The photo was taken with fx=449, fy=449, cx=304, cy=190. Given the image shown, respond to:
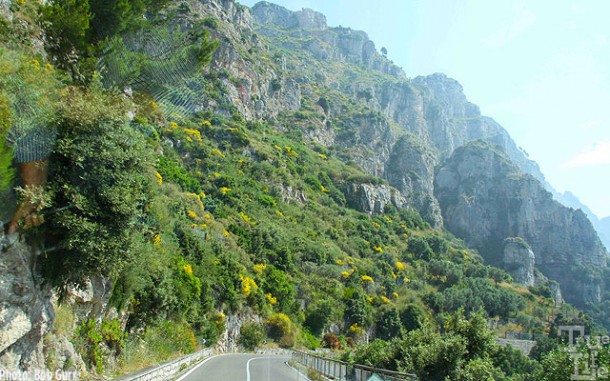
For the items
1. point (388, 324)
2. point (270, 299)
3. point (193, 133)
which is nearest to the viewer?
point (270, 299)

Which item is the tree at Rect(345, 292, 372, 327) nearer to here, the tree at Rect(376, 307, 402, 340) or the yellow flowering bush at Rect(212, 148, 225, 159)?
the tree at Rect(376, 307, 402, 340)

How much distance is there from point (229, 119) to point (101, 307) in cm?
8297

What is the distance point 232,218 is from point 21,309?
52.4 m

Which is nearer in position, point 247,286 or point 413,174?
point 247,286

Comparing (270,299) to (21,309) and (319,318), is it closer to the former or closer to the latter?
(319,318)

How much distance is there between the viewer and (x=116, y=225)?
33.3 ft

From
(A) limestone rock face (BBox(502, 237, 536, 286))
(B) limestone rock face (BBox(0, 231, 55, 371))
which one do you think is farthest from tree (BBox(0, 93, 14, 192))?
(A) limestone rock face (BBox(502, 237, 536, 286))

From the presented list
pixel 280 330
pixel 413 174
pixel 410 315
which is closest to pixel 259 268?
pixel 280 330

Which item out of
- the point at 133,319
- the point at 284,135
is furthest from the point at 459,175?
the point at 133,319

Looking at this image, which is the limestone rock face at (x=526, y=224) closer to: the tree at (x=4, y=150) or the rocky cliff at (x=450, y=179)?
the rocky cliff at (x=450, y=179)

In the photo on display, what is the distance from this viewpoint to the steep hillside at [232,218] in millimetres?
9711

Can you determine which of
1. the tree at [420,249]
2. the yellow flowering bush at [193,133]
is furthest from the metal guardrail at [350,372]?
the tree at [420,249]

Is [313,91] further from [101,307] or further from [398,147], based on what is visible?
[101,307]

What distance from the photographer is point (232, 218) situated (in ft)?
200
